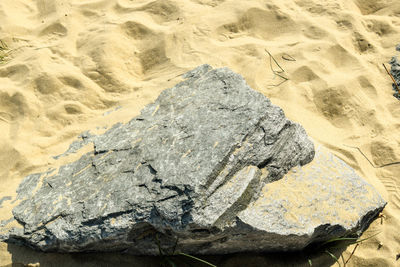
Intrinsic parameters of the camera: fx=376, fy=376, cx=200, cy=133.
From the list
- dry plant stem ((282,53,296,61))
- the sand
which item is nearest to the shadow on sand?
the sand

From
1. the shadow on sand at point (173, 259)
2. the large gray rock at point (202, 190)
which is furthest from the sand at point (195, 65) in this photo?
the large gray rock at point (202, 190)

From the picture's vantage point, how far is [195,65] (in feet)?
11.3

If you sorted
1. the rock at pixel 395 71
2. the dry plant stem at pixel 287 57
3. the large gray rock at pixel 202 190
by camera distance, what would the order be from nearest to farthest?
the large gray rock at pixel 202 190 < the rock at pixel 395 71 < the dry plant stem at pixel 287 57

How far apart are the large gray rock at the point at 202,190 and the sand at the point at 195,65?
238 millimetres

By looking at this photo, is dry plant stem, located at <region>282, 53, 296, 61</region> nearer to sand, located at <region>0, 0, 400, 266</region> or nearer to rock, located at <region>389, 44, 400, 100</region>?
sand, located at <region>0, 0, 400, 266</region>

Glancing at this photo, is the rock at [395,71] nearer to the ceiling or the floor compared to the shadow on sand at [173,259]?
nearer to the ceiling

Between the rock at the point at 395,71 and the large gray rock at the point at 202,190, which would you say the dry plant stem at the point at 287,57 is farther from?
the large gray rock at the point at 202,190

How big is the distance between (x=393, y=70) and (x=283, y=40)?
104cm

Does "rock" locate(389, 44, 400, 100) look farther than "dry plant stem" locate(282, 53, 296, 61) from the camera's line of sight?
No

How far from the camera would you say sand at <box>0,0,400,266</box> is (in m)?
2.74

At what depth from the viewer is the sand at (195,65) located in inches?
108

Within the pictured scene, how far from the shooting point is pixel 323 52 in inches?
140

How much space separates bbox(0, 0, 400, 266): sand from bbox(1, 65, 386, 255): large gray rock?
238 millimetres

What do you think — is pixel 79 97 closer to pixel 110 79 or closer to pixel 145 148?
Result: pixel 110 79
